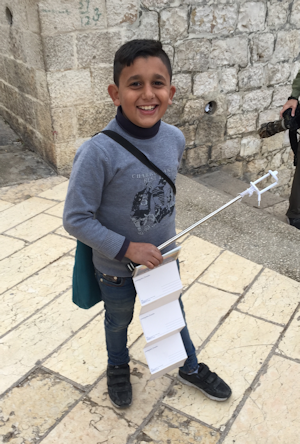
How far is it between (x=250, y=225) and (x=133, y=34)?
2050mm

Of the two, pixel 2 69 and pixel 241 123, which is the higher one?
pixel 2 69

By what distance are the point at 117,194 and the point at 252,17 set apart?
3.80 metres

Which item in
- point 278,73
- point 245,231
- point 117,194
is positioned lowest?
point 245,231

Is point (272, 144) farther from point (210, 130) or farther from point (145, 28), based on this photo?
point (145, 28)

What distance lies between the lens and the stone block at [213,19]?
4.04 meters

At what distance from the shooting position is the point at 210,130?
4.70 metres

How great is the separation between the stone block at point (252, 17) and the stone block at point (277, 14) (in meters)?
0.10

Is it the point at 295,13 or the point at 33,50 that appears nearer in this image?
the point at 33,50

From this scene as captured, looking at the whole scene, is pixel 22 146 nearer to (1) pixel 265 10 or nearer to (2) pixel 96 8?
(2) pixel 96 8

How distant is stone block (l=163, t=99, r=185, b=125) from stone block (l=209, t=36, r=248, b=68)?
1.72ft

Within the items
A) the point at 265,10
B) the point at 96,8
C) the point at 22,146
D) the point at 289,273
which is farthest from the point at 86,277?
the point at 265,10

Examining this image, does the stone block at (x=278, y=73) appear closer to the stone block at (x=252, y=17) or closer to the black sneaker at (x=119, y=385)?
the stone block at (x=252, y=17)

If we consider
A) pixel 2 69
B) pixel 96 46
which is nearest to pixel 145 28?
pixel 96 46

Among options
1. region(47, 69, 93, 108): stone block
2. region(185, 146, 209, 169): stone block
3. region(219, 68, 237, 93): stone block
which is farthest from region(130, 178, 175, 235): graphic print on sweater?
region(219, 68, 237, 93): stone block
